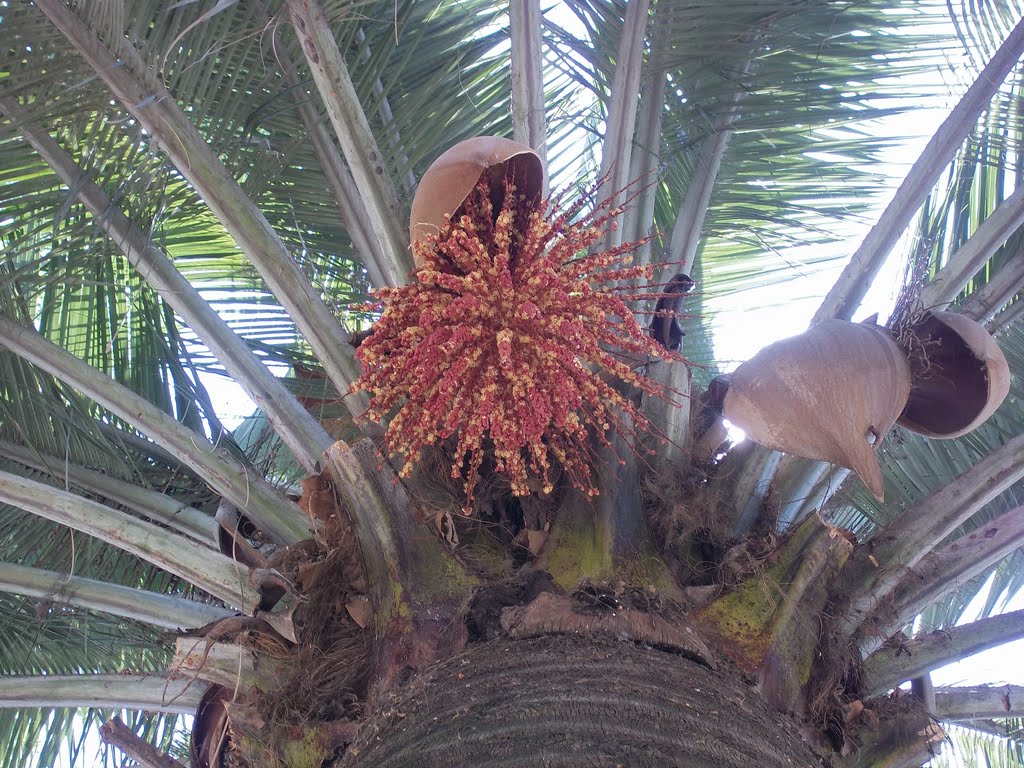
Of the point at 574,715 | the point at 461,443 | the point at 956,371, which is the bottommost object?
the point at 574,715

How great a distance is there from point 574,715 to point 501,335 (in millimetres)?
712

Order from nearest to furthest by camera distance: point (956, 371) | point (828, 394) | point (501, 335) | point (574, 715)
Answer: point (574, 715), point (501, 335), point (828, 394), point (956, 371)

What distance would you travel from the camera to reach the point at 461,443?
2016mm

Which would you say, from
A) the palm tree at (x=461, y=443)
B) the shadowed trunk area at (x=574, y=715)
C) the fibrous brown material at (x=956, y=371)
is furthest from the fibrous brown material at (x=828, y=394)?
the shadowed trunk area at (x=574, y=715)

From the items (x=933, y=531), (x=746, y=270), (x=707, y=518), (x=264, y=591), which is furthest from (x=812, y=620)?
(x=746, y=270)

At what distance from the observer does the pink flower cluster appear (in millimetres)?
1813

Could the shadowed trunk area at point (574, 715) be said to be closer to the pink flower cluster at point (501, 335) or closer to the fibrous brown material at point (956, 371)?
the pink flower cluster at point (501, 335)

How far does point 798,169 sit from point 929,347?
6.15 ft

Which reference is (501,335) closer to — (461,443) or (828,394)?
(461,443)

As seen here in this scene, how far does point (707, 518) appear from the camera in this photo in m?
2.34

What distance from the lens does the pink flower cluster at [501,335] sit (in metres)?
1.81

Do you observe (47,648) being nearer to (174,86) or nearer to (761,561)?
(174,86)

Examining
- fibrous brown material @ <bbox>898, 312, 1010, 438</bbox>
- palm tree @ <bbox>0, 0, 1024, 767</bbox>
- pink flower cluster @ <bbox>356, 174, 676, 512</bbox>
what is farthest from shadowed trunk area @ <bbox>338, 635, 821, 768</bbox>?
fibrous brown material @ <bbox>898, 312, 1010, 438</bbox>

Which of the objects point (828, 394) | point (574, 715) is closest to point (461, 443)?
point (574, 715)
